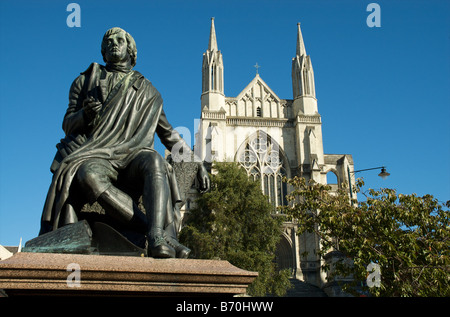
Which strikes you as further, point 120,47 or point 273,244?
point 273,244

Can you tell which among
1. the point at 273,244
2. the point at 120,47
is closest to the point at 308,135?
the point at 273,244

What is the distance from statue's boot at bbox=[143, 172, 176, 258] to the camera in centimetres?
303

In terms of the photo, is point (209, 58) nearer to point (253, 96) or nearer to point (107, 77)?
point (253, 96)

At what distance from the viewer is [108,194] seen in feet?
10.9

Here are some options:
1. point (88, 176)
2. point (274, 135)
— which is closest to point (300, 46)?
point (274, 135)

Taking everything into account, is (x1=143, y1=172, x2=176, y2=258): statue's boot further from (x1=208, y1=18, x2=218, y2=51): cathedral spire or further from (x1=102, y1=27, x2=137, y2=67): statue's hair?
(x1=208, y1=18, x2=218, y2=51): cathedral spire

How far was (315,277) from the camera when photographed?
31938 mm

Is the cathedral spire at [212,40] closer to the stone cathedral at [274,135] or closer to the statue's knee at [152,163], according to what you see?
the stone cathedral at [274,135]

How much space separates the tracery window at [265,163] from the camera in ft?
115

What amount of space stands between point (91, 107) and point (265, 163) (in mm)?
32305

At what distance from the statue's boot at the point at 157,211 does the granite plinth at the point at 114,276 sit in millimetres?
80

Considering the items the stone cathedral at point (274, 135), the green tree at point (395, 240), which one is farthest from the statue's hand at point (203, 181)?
the stone cathedral at point (274, 135)

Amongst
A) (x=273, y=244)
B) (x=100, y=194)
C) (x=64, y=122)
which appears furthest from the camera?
(x=273, y=244)
